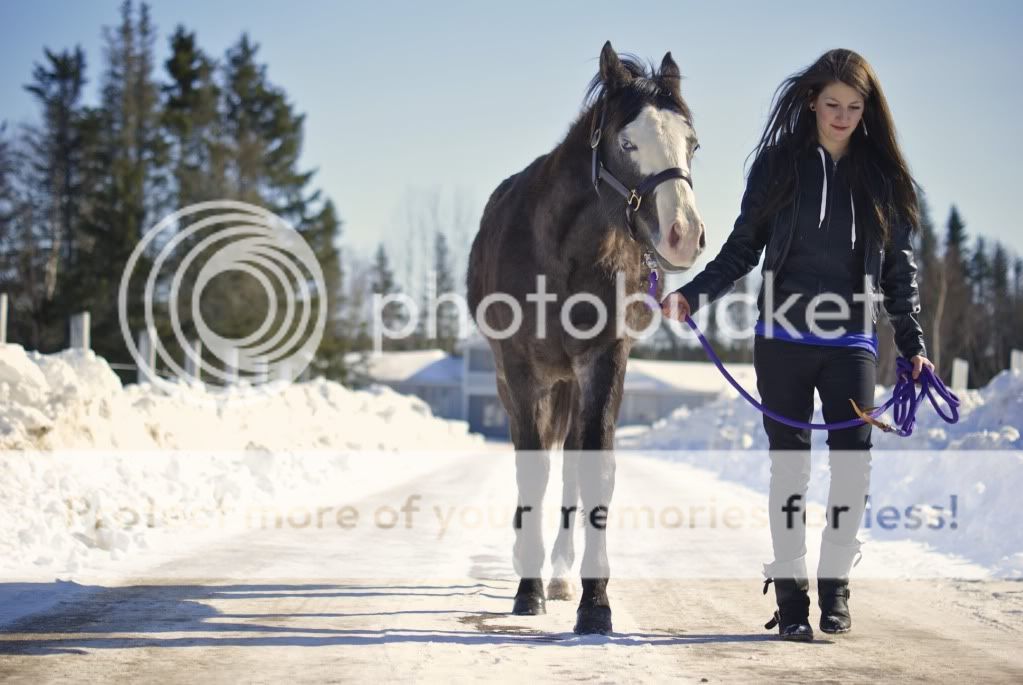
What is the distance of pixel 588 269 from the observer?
4883 millimetres

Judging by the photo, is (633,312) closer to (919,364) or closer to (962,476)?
(919,364)

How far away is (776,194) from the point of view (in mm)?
4172

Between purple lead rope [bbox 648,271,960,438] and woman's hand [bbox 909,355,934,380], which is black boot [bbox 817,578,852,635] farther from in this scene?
woman's hand [bbox 909,355,934,380]

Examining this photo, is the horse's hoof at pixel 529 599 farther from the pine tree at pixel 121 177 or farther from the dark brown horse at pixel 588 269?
the pine tree at pixel 121 177

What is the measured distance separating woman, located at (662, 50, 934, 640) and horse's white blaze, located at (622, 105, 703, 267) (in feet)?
0.81

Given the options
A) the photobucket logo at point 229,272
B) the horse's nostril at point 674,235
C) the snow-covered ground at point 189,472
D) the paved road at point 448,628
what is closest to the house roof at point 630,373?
the photobucket logo at point 229,272

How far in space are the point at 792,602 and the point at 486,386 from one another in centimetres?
5876

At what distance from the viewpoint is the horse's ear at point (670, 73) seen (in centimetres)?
447

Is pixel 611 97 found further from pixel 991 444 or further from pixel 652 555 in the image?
pixel 991 444

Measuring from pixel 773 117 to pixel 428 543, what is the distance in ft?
13.0

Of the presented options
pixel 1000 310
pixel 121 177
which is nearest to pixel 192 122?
pixel 121 177

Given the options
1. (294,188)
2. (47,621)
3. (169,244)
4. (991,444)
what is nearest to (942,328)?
(294,188)

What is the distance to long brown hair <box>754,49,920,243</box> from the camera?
413 cm

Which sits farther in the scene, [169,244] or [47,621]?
[169,244]
